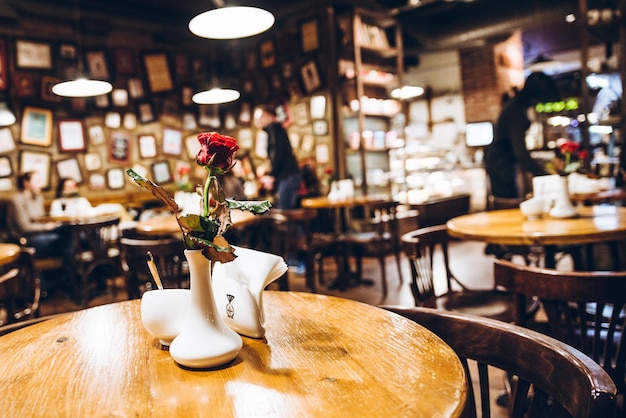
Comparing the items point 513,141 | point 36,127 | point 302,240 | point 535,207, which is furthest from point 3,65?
point 535,207

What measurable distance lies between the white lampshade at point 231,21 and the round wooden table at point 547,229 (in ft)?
5.03

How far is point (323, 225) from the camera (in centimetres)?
697

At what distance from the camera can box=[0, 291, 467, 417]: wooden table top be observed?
76 cm

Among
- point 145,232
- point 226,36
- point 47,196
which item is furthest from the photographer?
point 47,196

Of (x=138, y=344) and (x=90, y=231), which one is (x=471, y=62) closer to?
(x=90, y=231)

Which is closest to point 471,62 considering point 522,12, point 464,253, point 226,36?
point 522,12

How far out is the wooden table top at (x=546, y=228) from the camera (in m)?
2.09

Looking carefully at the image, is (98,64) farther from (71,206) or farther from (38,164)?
(71,206)

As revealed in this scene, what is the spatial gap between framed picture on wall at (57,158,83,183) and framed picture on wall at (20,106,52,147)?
1.01ft

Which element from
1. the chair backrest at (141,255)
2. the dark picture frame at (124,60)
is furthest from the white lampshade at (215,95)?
the dark picture frame at (124,60)

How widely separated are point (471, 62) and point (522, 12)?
238cm

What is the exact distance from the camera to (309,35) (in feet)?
23.7

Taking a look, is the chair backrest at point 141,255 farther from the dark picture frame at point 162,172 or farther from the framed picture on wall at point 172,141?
the framed picture on wall at point 172,141

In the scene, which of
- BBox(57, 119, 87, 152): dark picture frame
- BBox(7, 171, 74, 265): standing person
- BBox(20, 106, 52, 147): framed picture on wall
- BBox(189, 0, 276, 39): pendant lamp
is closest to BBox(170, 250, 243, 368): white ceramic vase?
BBox(189, 0, 276, 39): pendant lamp
